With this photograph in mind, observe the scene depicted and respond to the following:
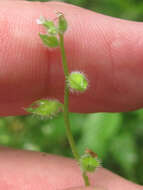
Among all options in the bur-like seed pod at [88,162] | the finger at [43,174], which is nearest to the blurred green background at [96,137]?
the finger at [43,174]

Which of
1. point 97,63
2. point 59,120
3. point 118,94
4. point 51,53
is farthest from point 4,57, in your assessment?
point 59,120

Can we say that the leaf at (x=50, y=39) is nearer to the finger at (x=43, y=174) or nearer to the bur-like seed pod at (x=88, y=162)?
the bur-like seed pod at (x=88, y=162)

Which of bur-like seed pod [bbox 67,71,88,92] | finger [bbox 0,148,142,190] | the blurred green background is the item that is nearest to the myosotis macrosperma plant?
bur-like seed pod [bbox 67,71,88,92]

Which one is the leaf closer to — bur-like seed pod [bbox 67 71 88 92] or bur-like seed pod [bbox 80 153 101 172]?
bur-like seed pod [bbox 67 71 88 92]

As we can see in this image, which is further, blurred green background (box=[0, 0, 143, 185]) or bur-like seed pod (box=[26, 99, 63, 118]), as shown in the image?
blurred green background (box=[0, 0, 143, 185])

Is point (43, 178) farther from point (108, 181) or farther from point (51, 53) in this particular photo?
point (51, 53)

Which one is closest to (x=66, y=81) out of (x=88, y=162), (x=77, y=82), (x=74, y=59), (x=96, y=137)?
(x=77, y=82)
